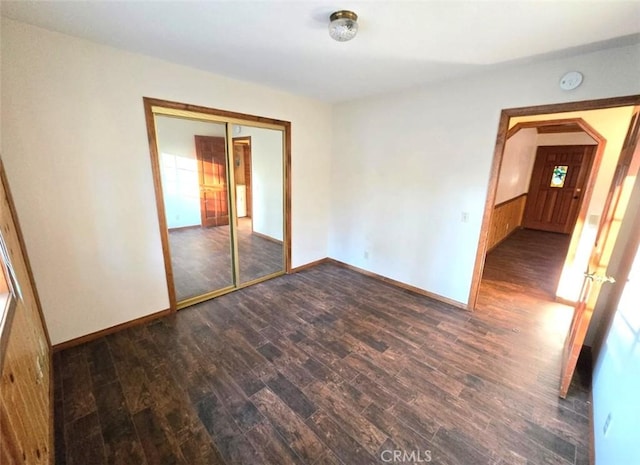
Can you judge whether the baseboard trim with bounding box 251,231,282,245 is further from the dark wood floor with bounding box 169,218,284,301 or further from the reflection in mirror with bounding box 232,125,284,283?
the dark wood floor with bounding box 169,218,284,301

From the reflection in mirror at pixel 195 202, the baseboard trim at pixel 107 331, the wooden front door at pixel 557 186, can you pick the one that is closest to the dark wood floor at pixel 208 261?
the reflection in mirror at pixel 195 202

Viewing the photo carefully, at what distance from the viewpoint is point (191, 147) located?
3.17 m

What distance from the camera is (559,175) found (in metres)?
6.37

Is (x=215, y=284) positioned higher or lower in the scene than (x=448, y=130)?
lower

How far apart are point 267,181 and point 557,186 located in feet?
22.7

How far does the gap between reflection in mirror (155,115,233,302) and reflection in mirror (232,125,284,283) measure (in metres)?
0.29

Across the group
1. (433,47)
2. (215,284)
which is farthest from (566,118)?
(215,284)

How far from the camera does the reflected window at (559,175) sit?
20.7 feet

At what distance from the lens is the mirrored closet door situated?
269 centimetres

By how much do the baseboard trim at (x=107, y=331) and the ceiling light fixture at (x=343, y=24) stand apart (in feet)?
9.49

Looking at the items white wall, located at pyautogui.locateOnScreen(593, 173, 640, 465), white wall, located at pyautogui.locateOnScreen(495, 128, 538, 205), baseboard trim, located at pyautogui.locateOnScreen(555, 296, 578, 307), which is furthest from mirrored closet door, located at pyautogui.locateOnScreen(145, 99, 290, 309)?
white wall, located at pyautogui.locateOnScreen(495, 128, 538, 205)

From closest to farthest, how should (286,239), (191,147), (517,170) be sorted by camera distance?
(191,147) < (286,239) < (517,170)

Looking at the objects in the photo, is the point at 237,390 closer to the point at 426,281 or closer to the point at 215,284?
the point at 215,284

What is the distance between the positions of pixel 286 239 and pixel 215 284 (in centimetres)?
112
